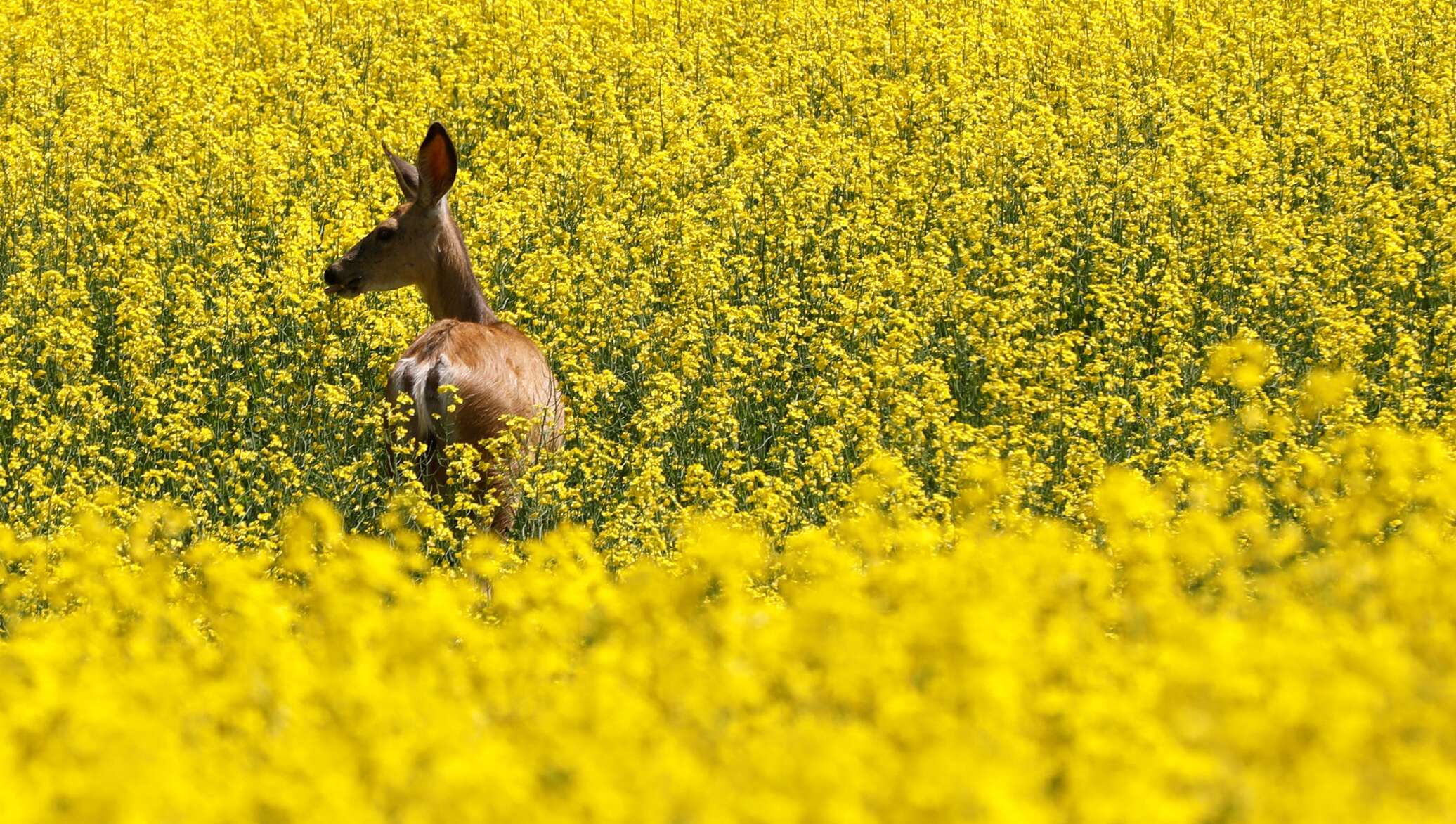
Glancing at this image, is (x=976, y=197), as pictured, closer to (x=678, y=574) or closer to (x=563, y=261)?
(x=563, y=261)

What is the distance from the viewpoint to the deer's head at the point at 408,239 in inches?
373

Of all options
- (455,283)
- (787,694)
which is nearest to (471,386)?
(455,283)

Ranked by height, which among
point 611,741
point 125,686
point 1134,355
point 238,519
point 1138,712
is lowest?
point 238,519

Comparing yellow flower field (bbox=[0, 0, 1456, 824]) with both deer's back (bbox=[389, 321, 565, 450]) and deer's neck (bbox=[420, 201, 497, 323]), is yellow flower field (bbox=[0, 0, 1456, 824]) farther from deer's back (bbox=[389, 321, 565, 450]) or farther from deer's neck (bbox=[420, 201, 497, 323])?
deer's neck (bbox=[420, 201, 497, 323])

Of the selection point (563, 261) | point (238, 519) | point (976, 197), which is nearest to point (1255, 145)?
point (976, 197)

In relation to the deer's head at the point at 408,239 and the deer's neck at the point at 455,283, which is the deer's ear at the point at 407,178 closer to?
the deer's head at the point at 408,239

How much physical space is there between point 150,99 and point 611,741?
11499mm

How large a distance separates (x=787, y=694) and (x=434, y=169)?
587cm

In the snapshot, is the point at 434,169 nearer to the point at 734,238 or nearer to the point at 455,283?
the point at 455,283

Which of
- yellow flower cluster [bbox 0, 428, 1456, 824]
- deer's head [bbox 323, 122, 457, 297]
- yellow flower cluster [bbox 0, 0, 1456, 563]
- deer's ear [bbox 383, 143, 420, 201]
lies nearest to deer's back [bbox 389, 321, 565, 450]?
yellow flower cluster [bbox 0, 0, 1456, 563]

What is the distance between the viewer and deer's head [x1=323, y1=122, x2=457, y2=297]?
948 cm

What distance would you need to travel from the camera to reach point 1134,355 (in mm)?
9141

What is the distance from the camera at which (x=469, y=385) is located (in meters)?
7.97

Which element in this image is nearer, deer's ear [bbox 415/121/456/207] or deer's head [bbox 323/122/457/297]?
deer's ear [bbox 415/121/456/207]
